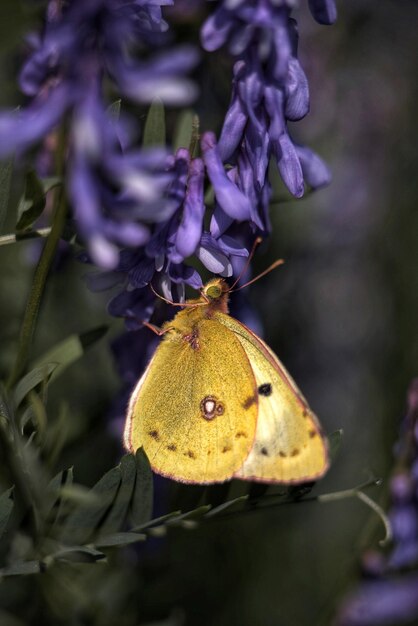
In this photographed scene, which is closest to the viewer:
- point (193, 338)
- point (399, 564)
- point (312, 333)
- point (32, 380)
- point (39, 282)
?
point (39, 282)

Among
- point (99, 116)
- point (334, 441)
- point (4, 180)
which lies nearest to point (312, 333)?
point (334, 441)

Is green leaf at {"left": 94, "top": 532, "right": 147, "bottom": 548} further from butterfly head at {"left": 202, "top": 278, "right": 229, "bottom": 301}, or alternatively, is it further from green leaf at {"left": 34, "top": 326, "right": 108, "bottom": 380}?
butterfly head at {"left": 202, "top": 278, "right": 229, "bottom": 301}

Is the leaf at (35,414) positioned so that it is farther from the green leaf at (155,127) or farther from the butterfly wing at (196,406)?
the green leaf at (155,127)

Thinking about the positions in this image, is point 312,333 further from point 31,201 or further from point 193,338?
point 31,201

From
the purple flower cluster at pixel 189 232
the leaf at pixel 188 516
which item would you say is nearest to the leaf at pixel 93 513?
the leaf at pixel 188 516

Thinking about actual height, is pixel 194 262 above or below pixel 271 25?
below

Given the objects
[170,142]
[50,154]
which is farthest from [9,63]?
[170,142]

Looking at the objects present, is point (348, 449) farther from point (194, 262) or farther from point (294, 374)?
point (194, 262)

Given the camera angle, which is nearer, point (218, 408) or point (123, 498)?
Result: point (123, 498)
